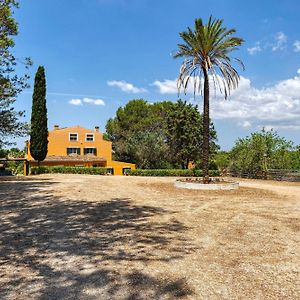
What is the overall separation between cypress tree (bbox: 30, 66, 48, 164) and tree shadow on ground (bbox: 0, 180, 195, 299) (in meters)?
26.7

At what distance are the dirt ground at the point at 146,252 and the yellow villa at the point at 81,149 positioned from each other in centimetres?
3823

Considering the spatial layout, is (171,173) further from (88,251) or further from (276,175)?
(88,251)

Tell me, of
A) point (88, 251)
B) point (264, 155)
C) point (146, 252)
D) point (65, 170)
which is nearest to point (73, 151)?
point (65, 170)

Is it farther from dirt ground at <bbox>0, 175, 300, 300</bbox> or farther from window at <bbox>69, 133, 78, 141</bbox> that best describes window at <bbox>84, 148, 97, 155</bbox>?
dirt ground at <bbox>0, 175, 300, 300</bbox>

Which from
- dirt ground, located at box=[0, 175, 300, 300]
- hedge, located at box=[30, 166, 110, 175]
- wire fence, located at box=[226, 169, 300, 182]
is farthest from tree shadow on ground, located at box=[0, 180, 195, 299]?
hedge, located at box=[30, 166, 110, 175]

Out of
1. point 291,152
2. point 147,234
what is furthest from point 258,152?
point 147,234

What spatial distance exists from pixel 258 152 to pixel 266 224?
97.1ft

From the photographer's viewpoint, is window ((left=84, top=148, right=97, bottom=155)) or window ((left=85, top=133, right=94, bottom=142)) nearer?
window ((left=84, top=148, right=97, bottom=155))

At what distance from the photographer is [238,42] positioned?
2248 cm

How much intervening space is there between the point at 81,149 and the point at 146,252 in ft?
156

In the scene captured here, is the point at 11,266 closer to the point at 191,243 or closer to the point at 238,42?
the point at 191,243

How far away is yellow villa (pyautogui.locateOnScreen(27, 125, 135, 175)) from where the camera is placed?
168ft

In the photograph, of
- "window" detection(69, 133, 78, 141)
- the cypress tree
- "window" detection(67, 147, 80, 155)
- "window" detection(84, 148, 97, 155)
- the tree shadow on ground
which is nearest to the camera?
the tree shadow on ground

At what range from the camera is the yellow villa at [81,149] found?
51312 mm
